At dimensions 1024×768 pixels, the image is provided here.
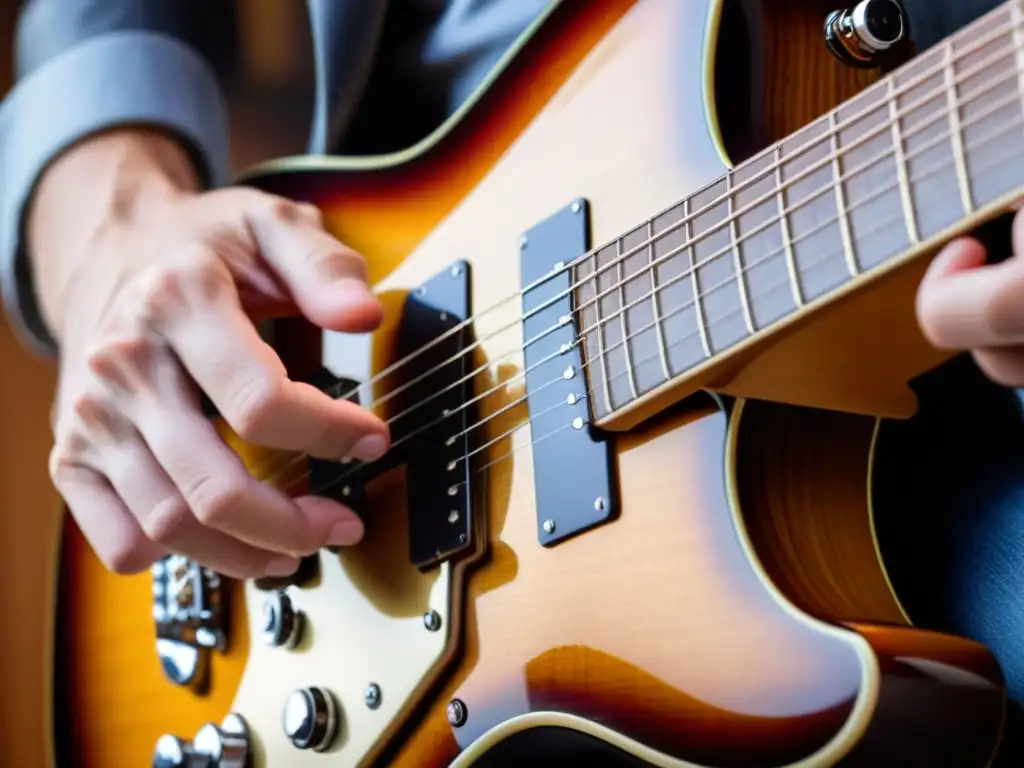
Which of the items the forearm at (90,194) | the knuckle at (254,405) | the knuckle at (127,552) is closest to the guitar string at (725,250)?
the knuckle at (254,405)

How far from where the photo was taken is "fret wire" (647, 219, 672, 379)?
464 millimetres

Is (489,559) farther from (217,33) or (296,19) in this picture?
(296,19)

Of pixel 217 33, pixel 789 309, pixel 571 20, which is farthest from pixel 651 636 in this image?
pixel 217 33

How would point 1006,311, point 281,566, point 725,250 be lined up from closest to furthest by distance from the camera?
point 1006,311 < point 725,250 < point 281,566

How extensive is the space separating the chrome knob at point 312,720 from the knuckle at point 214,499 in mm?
128

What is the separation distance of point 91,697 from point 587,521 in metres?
0.54

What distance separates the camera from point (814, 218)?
15.9 inches

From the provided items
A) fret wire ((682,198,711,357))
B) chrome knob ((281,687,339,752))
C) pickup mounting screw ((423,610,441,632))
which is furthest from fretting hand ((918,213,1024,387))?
chrome knob ((281,687,339,752))

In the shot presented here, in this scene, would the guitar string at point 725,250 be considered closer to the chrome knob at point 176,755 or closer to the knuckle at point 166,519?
the knuckle at point 166,519

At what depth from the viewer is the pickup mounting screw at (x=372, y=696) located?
0.60 meters

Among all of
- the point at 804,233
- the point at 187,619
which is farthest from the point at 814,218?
the point at 187,619

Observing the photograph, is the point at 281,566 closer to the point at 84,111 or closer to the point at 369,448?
the point at 369,448

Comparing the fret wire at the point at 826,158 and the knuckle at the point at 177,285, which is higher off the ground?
the knuckle at the point at 177,285

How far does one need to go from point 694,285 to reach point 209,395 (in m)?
0.29
